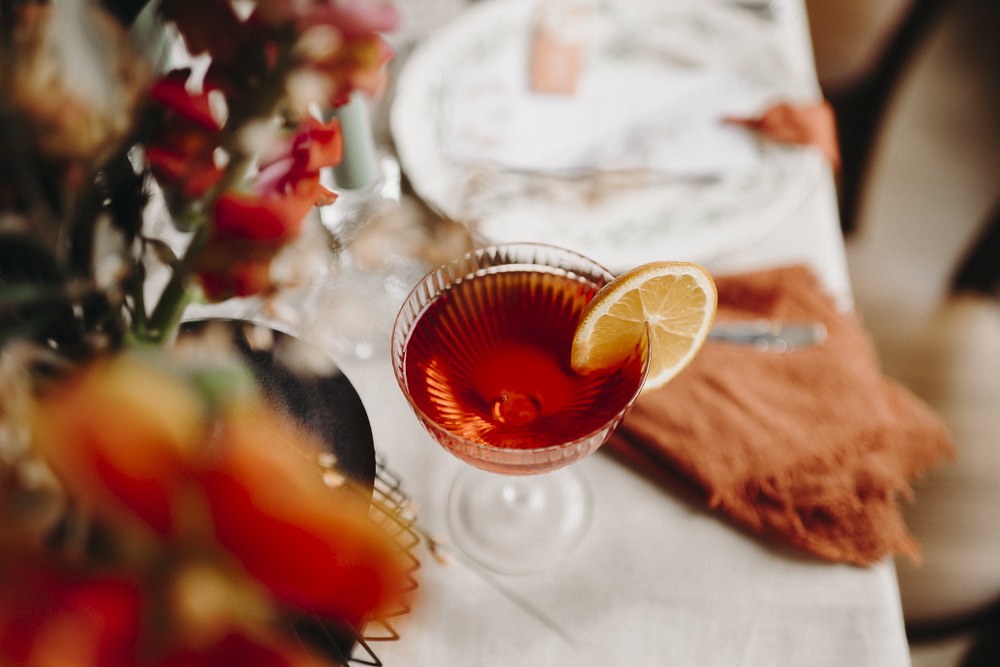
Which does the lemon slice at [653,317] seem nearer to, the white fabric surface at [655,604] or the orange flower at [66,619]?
the white fabric surface at [655,604]

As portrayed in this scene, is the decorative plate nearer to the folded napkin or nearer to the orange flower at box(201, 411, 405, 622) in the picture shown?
the folded napkin

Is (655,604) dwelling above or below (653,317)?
below

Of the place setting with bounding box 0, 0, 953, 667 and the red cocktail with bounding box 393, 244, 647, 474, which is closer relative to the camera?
the place setting with bounding box 0, 0, 953, 667

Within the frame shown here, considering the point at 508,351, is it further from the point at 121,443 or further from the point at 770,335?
the point at 121,443

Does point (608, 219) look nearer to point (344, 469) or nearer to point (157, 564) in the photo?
point (344, 469)

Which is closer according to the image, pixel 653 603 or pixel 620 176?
pixel 653 603

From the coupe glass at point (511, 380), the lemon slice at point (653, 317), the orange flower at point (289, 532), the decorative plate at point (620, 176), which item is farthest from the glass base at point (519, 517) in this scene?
the orange flower at point (289, 532)

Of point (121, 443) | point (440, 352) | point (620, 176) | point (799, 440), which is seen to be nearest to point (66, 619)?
point (121, 443)

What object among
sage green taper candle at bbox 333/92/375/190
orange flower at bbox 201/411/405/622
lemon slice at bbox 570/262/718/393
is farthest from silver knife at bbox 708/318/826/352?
orange flower at bbox 201/411/405/622
